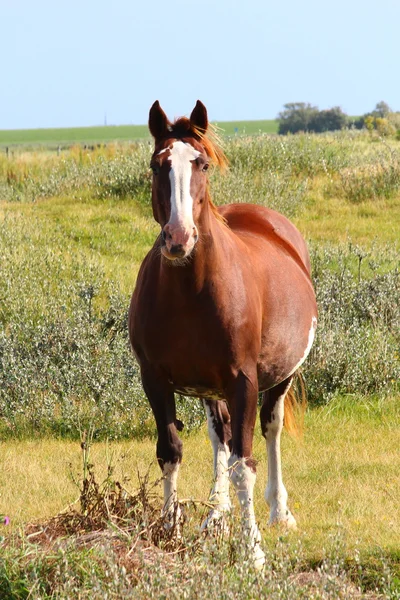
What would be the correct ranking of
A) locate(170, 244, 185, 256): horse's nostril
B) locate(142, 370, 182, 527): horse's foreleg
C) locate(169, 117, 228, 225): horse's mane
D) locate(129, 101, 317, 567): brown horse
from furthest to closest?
locate(142, 370, 182, 527): horse's foreleg, locate(169, 117, 228, 225): horse's mane, locate(129, 101, 317, 567): brown horse, locate(170, 244, 185, 256): horse's nostril

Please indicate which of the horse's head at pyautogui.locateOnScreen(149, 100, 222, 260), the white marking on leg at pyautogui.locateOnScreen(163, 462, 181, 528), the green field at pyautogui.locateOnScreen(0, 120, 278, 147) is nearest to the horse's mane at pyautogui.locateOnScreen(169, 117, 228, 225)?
the horse's head at pyautogui.locateOnScreen(149, 100, 222, 260)

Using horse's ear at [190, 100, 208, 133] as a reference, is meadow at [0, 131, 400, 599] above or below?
below

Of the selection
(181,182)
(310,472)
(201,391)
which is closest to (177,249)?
(181,182)

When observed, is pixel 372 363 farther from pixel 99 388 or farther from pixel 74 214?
pixel 74 214

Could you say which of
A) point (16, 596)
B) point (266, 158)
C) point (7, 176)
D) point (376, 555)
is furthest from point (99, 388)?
point (7, 176)

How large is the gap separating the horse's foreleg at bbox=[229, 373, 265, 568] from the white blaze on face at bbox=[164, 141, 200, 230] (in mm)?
1038

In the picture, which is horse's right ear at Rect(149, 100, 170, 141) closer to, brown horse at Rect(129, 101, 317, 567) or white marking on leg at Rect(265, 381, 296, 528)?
brown horse at Rect(129, 101, 317, 567)

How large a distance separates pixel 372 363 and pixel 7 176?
14.4 m

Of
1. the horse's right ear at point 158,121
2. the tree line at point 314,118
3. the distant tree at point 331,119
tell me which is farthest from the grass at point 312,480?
the distant tree at point 331,119

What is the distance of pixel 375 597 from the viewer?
4.38m

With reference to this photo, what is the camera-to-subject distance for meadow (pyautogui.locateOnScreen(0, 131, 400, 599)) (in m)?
3.98

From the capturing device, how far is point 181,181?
439cm

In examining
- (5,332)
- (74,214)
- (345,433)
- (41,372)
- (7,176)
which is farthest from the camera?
(7,176)

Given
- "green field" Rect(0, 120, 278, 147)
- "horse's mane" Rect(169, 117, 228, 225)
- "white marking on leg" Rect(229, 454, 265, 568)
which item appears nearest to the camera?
"horse's mane" Rect(169, 117, 228, 225)
